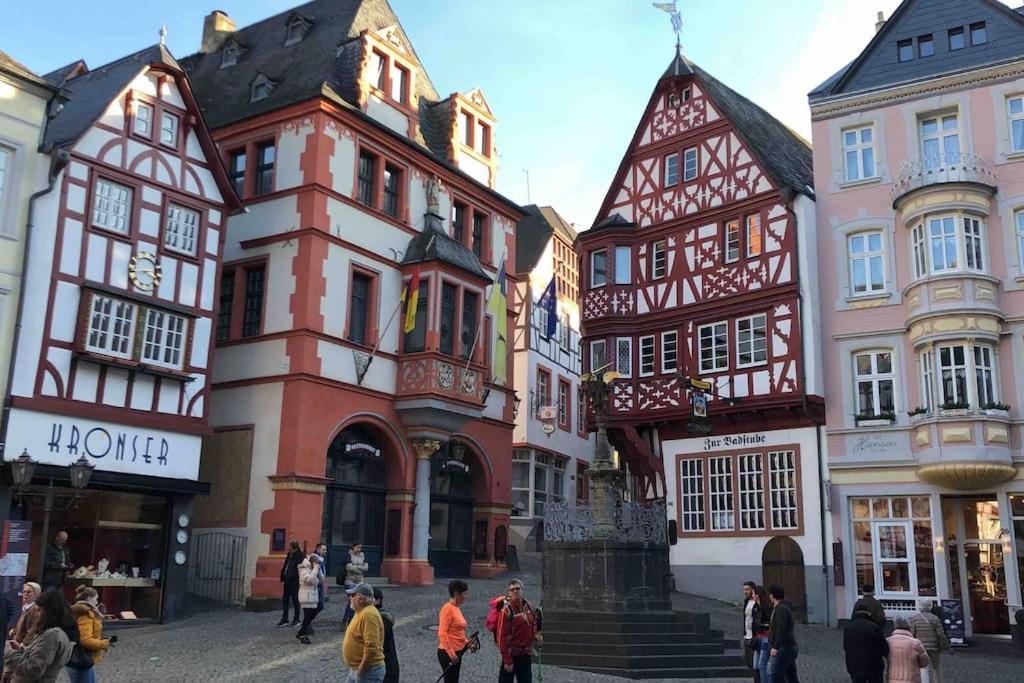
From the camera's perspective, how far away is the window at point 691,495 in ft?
95.4

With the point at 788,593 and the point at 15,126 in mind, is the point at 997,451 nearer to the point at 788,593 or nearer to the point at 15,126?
the point at 788,593

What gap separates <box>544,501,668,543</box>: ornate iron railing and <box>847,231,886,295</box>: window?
10459 mm

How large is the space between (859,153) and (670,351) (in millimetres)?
7612

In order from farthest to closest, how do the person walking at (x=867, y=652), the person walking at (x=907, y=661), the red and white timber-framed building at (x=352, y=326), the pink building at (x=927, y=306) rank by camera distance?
the red and white timber-framed building at (x=352, y=326), the pink building at (x=927, y=306), the person walking at (x=867, y=652), the person walking at (x=907, y=661)

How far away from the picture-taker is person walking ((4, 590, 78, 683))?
888 cm

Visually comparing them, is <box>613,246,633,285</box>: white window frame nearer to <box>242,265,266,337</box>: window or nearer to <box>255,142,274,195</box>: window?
<box>255,142,274,195</box>: window

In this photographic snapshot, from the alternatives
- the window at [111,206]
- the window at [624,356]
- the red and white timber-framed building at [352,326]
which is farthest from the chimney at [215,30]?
the window at [624,356]

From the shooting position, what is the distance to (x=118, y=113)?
23.0 meters

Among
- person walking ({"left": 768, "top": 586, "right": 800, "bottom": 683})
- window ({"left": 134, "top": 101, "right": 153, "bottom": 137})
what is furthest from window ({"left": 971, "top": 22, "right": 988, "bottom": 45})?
window ({"left": 134, "top": 101, "right": 153, "bottom": 137})

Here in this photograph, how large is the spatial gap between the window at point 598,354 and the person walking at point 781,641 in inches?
671

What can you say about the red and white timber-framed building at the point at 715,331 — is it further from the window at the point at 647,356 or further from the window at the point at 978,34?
the window at the point at 978,34

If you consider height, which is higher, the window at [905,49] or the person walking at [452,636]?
the window at [905,49]

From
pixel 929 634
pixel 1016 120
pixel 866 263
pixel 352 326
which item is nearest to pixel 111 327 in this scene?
pixel 352 326

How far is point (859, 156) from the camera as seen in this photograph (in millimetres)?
27969
